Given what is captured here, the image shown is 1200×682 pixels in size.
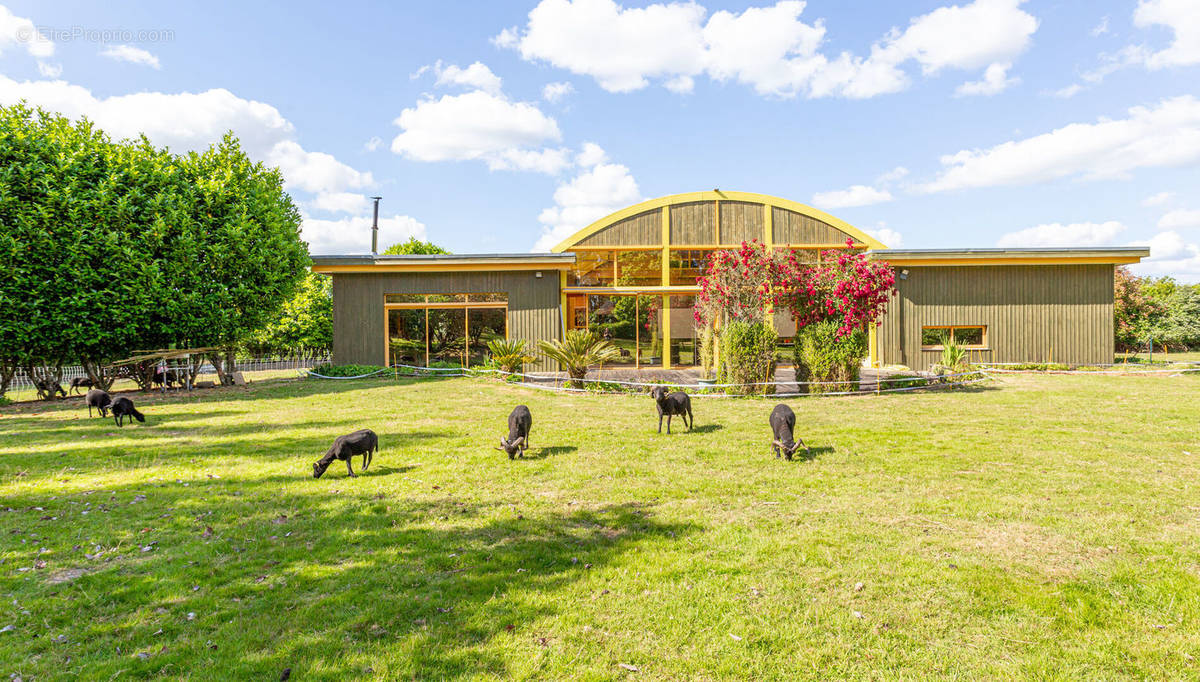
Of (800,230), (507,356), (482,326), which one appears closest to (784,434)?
(507,356)

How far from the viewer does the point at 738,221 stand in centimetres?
2219

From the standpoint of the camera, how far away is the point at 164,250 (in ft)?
51.0

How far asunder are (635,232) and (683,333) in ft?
15.4

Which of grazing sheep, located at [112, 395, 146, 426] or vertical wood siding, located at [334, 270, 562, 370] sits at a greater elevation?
vertical wood siding, located at [334, 270, 562, 370]

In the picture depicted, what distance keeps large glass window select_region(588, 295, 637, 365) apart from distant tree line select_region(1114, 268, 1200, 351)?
24784 mm

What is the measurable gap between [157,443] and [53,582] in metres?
5.83

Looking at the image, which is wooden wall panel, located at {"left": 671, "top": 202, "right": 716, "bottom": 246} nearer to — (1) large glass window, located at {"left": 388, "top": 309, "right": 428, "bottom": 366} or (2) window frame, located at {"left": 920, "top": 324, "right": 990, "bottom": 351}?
(2) window frame, located at {"left": 920, "top": 324, "right": 990, "bottom": 351}

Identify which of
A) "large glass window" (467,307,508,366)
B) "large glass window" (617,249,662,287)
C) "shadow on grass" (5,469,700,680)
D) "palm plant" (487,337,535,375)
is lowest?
"shadow on grass" (5,469,700,680)

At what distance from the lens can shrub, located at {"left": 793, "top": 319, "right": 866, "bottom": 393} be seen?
14.3 m

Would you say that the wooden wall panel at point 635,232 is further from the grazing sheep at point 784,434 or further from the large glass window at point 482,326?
the grazing sheep at point 784,434

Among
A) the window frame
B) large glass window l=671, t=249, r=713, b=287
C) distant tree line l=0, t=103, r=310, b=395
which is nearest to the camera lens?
distant tree line l=0, t=103, r=310, b=395

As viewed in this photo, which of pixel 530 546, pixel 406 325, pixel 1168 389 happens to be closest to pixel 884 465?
pixel 530 546

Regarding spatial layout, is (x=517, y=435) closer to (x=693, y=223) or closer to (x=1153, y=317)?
(x=693, y=223)

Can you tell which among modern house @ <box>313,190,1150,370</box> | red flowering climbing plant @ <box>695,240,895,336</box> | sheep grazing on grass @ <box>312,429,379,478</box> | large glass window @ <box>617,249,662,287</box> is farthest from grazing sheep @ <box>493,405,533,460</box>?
large glass window @ <box>617,249,662,287</box>
